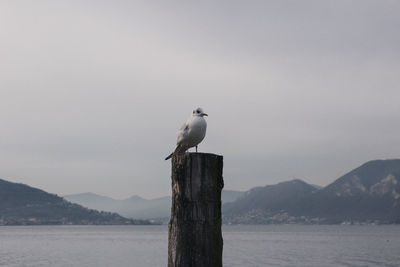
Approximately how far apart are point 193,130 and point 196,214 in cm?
325

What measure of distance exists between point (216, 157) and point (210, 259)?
1267 mm

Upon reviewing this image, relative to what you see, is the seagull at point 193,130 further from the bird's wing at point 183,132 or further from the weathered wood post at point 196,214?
the weathered wood post at point 196,214

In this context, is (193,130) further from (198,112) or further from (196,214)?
(196,214)

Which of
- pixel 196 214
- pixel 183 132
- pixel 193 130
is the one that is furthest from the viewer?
pixel 183 132

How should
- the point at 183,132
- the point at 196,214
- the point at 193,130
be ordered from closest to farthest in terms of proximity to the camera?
1. the point at 196,214
2. the point at 193,130
3. the point at 183,132

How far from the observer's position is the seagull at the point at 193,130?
31.6 feet

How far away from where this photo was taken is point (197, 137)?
9.72m

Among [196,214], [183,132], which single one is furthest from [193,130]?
[196,214]

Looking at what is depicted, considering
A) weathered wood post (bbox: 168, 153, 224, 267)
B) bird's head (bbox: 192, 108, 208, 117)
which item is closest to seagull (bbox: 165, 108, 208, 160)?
bird's head (bbox: 192, 108, 208, 117)

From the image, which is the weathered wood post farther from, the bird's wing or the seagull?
the bird's wing

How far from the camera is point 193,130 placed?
9633 mm

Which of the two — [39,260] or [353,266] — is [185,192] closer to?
[353,266]

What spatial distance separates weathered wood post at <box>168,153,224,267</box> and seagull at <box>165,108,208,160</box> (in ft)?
9.09

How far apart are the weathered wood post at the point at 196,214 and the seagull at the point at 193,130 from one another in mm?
2771
